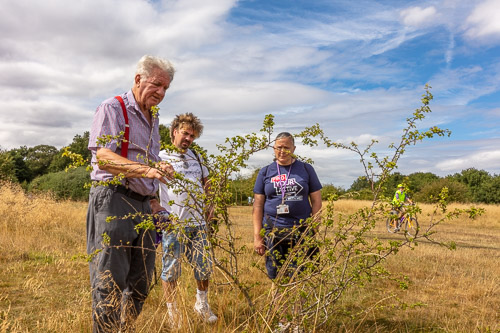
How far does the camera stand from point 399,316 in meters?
4.33

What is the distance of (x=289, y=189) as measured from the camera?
12.8 ft

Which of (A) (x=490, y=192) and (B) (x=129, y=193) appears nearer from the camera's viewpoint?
(B) (x=129, y=193)

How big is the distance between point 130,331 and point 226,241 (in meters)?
0.99

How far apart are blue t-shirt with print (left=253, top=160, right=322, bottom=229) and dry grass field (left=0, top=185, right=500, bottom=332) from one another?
441 millimetres

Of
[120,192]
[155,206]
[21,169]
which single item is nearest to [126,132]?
[120,192]

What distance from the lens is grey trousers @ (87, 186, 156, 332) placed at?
2.60 meters

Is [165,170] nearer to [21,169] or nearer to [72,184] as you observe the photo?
[72,184]

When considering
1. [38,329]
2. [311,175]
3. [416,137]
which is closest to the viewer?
[416,137]

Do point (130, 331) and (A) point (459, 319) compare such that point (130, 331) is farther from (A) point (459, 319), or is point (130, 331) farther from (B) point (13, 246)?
(B) point (13, 246)

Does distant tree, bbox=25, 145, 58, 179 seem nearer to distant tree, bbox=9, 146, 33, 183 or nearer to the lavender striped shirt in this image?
distant tree, bbox=9, 146, 33, 183

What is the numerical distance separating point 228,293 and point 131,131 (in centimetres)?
141

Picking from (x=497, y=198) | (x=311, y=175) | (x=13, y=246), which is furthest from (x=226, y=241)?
(x=497, y=198)

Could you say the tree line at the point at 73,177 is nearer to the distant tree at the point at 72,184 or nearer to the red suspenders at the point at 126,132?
the distant tree at the point at 72,184

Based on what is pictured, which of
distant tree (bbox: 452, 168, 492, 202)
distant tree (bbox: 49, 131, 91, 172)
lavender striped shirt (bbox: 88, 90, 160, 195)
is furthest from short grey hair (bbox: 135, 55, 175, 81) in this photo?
distant tree (bbox: 452, 168, 492, 202)
